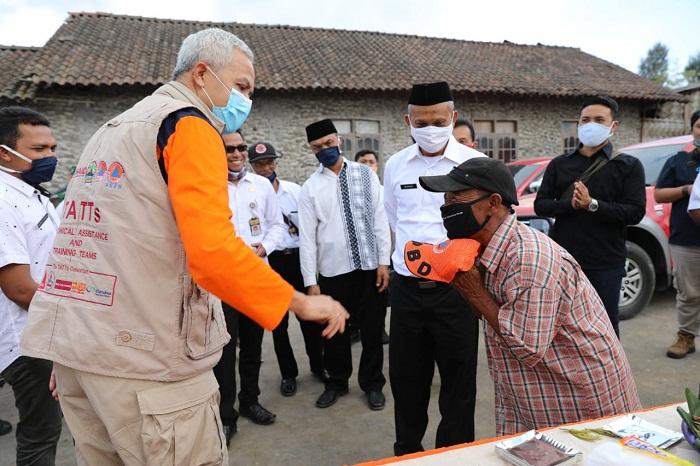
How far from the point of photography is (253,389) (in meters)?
3.48

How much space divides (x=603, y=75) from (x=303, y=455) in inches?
736

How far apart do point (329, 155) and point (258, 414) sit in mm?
2010

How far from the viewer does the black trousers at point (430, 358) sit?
99.2 inches

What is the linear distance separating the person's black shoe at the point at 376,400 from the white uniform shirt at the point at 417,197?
135 centimetres

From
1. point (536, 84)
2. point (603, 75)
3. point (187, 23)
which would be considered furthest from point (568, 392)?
point (603, 75)

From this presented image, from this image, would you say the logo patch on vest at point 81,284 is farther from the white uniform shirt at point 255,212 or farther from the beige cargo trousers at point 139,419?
the white uniform shirt at point 255,212

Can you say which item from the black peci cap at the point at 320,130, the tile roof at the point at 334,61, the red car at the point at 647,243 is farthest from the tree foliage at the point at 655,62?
the black peci cap at the point at 320,130

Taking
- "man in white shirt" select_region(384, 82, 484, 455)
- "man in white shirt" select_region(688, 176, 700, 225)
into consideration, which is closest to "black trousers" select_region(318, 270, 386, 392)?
"man in white shirt" select_region(384, 82, 484, 455)

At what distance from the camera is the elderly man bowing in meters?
1.60

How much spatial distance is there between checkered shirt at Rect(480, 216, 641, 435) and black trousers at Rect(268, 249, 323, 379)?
92.2 inches

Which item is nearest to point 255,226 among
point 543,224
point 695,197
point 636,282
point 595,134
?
point 595,134

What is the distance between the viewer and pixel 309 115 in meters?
12.9

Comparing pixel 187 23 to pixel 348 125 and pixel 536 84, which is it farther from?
pixel 536 84

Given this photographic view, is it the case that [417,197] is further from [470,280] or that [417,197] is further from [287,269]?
[287,269]
